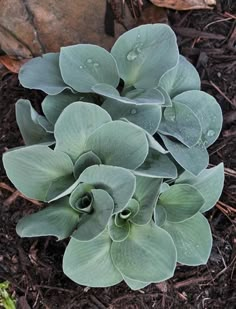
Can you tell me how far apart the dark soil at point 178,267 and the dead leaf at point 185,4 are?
6cm

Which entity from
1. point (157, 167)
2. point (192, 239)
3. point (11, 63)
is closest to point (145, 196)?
point (157, 167)

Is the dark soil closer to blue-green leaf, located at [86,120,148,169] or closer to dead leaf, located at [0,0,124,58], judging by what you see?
dead leaf, located at [0,0,124,58]

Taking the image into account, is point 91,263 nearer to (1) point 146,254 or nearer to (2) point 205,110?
(1) point 146,254

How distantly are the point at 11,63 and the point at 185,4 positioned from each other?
0.58 metres

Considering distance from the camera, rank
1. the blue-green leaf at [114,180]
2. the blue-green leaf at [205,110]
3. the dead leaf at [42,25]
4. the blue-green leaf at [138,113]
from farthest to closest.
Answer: the dead leaf at [42,25] → the blue-green leaf at [205,110] → the blue-green leaf at [138,113] → the blue-green leaf at [114,180]

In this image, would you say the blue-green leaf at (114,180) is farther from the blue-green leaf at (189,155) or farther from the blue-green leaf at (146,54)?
the blue-green leaf at (146,54)

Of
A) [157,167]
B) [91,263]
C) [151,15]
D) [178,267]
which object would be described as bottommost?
[178,267]

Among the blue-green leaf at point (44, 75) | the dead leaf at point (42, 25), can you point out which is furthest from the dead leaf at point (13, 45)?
the blue-green leaf at point (44, 75)

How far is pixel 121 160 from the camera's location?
146 centimetres

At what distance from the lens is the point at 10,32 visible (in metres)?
1.82

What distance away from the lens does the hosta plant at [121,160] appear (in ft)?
4.70

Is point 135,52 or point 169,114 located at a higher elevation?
point 135,52

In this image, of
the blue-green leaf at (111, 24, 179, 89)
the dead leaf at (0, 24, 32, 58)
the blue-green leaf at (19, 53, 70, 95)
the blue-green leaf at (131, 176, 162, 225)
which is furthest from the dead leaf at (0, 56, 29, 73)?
the blue-green leaf at (131, 176, 162, 225)

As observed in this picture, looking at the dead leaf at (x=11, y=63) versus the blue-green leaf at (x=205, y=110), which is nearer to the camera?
the blue-green leaf at (x=205, y=110)
